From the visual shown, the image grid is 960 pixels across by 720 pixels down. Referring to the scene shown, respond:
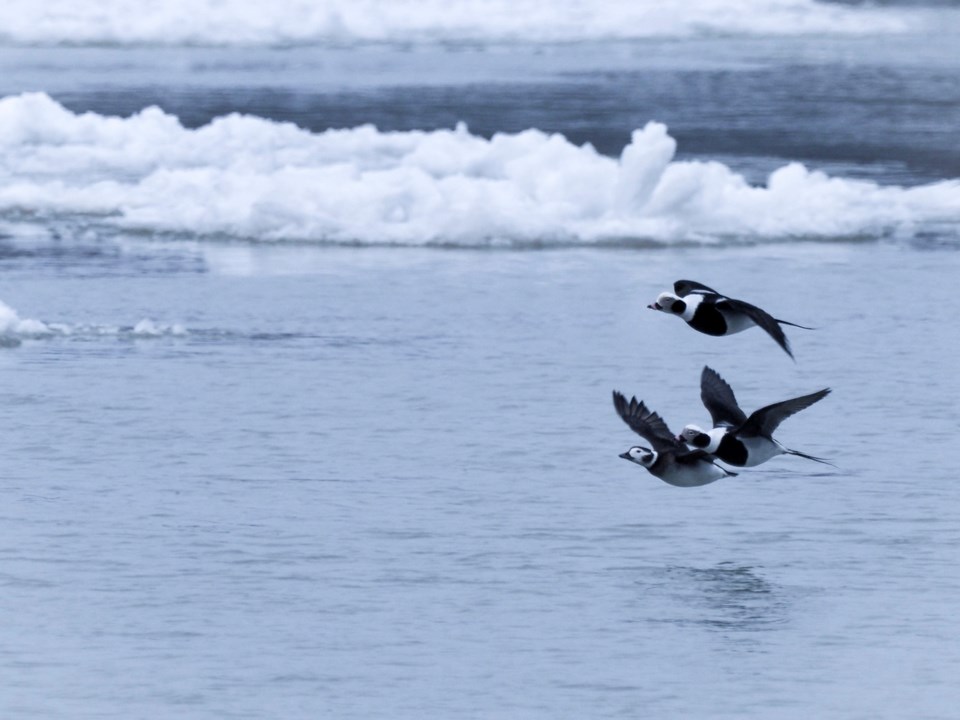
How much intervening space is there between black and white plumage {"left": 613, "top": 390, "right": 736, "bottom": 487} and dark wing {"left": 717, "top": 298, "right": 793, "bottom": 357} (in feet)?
4.43

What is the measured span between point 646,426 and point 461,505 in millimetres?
1481

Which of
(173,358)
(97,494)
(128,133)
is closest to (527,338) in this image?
(173,358)

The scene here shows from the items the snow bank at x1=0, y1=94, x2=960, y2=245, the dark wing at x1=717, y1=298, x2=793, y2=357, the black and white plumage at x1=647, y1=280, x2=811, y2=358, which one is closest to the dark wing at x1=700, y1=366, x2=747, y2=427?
the black and white plumage at x1=647, y1=280, x2=811, y2=358

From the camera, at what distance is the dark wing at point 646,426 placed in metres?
12.7

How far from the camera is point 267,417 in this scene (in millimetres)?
16094

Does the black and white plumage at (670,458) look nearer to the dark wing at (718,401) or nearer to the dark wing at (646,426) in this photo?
the dark wing at (646,426)

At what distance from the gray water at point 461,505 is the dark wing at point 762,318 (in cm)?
152

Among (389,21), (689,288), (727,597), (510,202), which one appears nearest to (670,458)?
(727,597)

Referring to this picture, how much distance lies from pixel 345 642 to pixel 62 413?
5.27 metres

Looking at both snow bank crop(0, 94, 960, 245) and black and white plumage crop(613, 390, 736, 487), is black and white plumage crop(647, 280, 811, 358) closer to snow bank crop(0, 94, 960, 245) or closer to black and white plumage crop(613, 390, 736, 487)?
black and white plumage crop(613, 390, 736, 487)

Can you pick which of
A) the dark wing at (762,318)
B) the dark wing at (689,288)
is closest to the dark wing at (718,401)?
the dark wing at (689,288)

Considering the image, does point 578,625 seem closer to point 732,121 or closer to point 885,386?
point 885,386

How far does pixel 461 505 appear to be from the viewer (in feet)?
45.3

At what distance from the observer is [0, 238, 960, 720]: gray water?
10.9 meters
